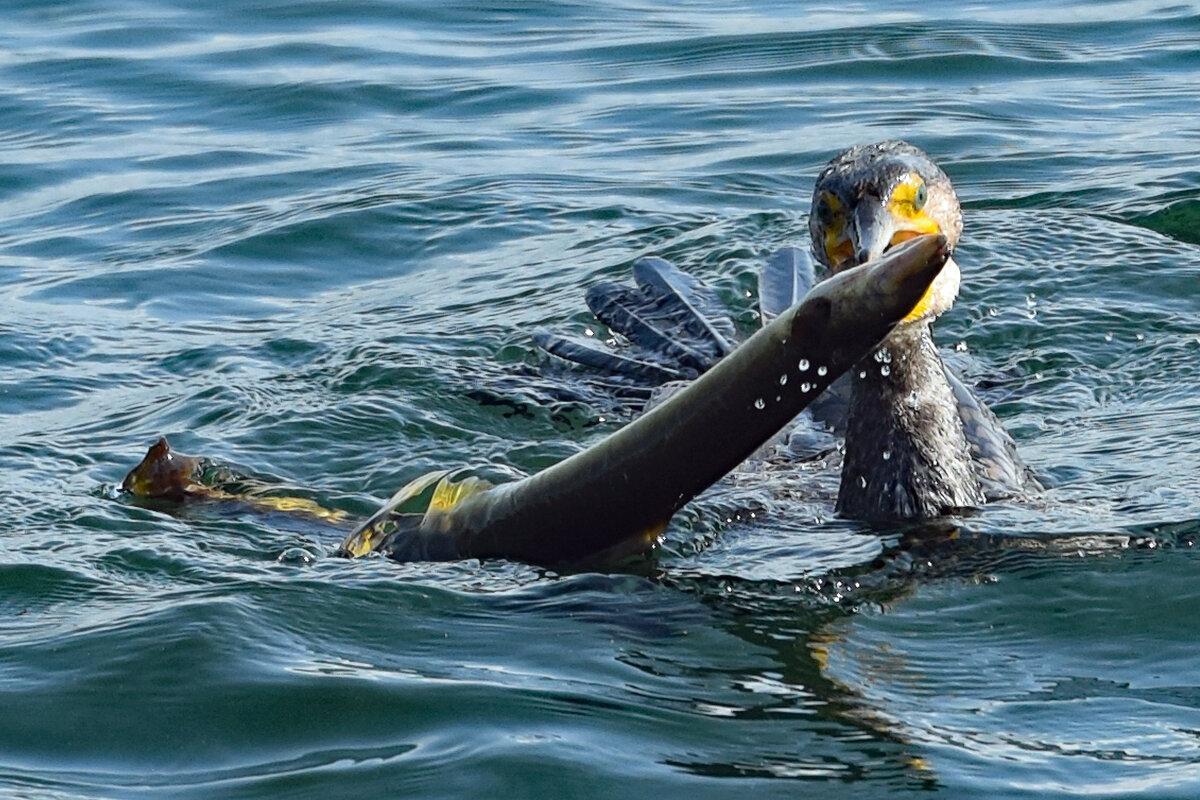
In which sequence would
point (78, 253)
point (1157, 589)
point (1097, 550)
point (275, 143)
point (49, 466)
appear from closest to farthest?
point (1157, 589) < point (1097, 550) < point (49, 466) < point (78, 253) < point (275, 143)

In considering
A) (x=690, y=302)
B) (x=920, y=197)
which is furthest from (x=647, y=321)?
(x=920, y=197)

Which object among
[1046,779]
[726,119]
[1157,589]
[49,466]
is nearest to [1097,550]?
[1157,589]

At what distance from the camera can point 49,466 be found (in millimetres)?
5781

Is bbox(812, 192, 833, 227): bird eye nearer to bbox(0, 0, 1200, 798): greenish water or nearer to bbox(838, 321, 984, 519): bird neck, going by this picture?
bbox(838, 321, 984, 519): bird neck

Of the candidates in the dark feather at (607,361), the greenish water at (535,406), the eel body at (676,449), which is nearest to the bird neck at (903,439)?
the greenish water at (535,406)

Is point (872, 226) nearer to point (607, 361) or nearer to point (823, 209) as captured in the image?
point (823, 209)

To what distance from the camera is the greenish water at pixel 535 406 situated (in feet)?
11.9

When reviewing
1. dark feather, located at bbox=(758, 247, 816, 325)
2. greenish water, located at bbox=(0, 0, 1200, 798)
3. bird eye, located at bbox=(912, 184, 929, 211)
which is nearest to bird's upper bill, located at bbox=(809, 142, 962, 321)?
bird eye, located at bbox=(912, 184, 929, 211)

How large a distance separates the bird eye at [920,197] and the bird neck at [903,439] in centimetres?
35

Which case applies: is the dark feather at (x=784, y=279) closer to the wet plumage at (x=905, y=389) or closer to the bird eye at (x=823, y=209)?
the wet plumage at (x=905, y=389)

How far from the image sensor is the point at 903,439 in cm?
495

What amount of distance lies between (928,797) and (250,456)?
3.10 metres

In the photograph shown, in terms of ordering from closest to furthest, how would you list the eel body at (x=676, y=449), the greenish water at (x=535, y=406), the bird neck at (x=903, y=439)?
the eel body at (x=676, y=449)
the greenish water at (x=535, y=406)
the bird neck at (x=903, y=439)

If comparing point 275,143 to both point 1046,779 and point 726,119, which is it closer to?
point 726,119
